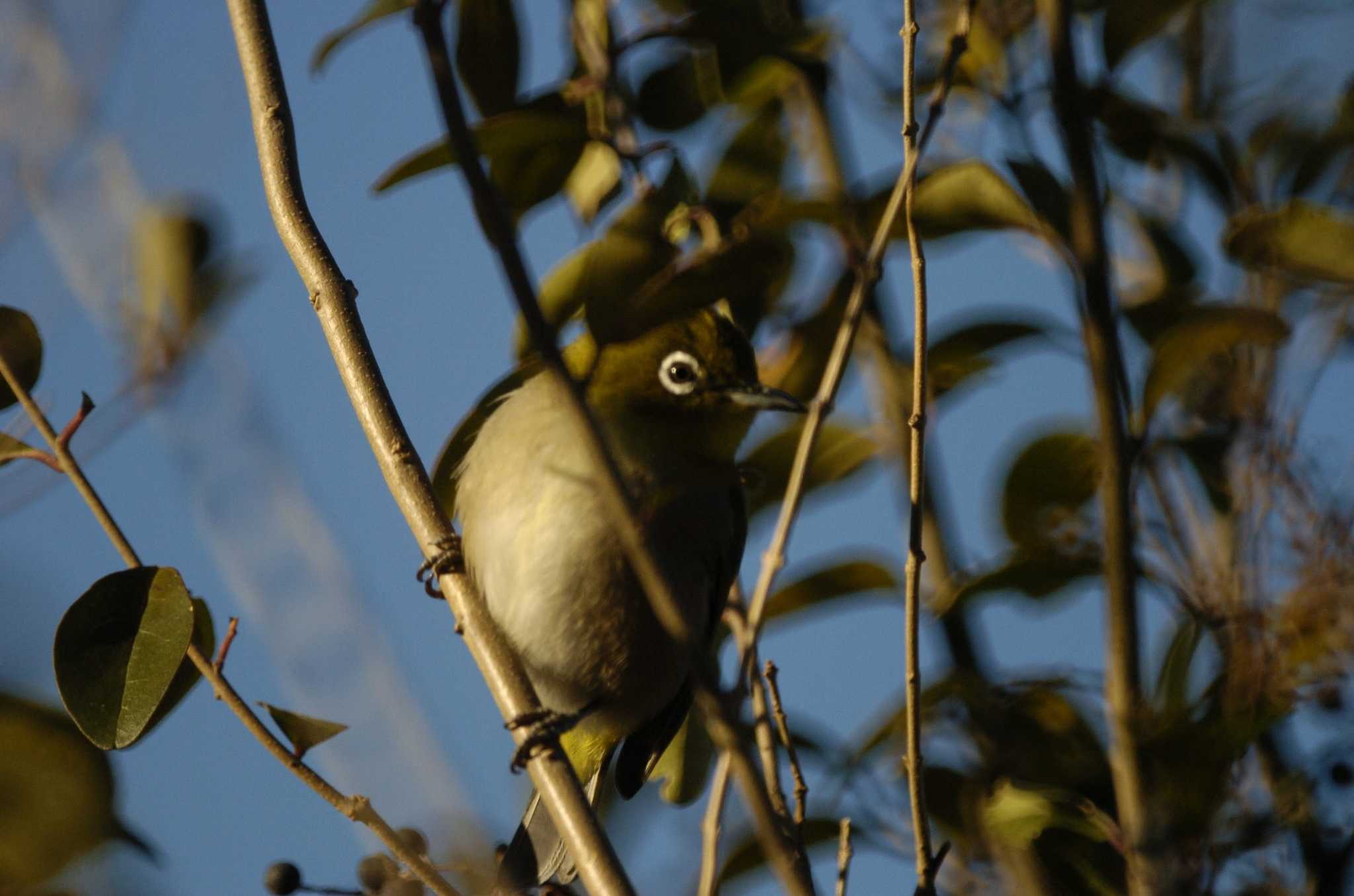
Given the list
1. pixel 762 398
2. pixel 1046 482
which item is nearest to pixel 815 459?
pixel 762 398

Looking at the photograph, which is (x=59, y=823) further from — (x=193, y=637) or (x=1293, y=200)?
(x=1293, y=200)

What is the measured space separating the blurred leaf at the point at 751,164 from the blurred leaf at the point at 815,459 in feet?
1.92

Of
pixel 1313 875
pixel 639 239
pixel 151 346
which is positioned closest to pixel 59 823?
pixel 151 346

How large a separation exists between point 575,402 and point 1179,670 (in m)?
1.62

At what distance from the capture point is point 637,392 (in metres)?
3.39

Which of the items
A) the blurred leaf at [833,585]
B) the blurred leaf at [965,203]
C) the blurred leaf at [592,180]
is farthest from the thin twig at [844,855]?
the blurred leaf at [592,180]

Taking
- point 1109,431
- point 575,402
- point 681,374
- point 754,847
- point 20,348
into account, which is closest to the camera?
point 575,402

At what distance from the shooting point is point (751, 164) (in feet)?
11.0

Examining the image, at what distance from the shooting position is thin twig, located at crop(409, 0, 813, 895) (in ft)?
4.34

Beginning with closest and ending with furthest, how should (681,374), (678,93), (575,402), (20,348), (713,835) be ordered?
1. (575,402)
2. (713,835)
3. (20,348)
4. (678,93)
5. (681,374)

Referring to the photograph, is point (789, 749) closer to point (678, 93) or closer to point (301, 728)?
point (301, 728)

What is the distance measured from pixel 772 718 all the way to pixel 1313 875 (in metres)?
1.02

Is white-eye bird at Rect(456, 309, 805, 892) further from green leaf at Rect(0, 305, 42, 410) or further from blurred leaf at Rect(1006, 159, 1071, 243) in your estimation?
green leaf at Rect(0, 305, 42, 410)

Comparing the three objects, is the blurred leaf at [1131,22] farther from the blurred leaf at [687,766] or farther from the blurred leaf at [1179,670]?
the blurred leaf at [687,766]
